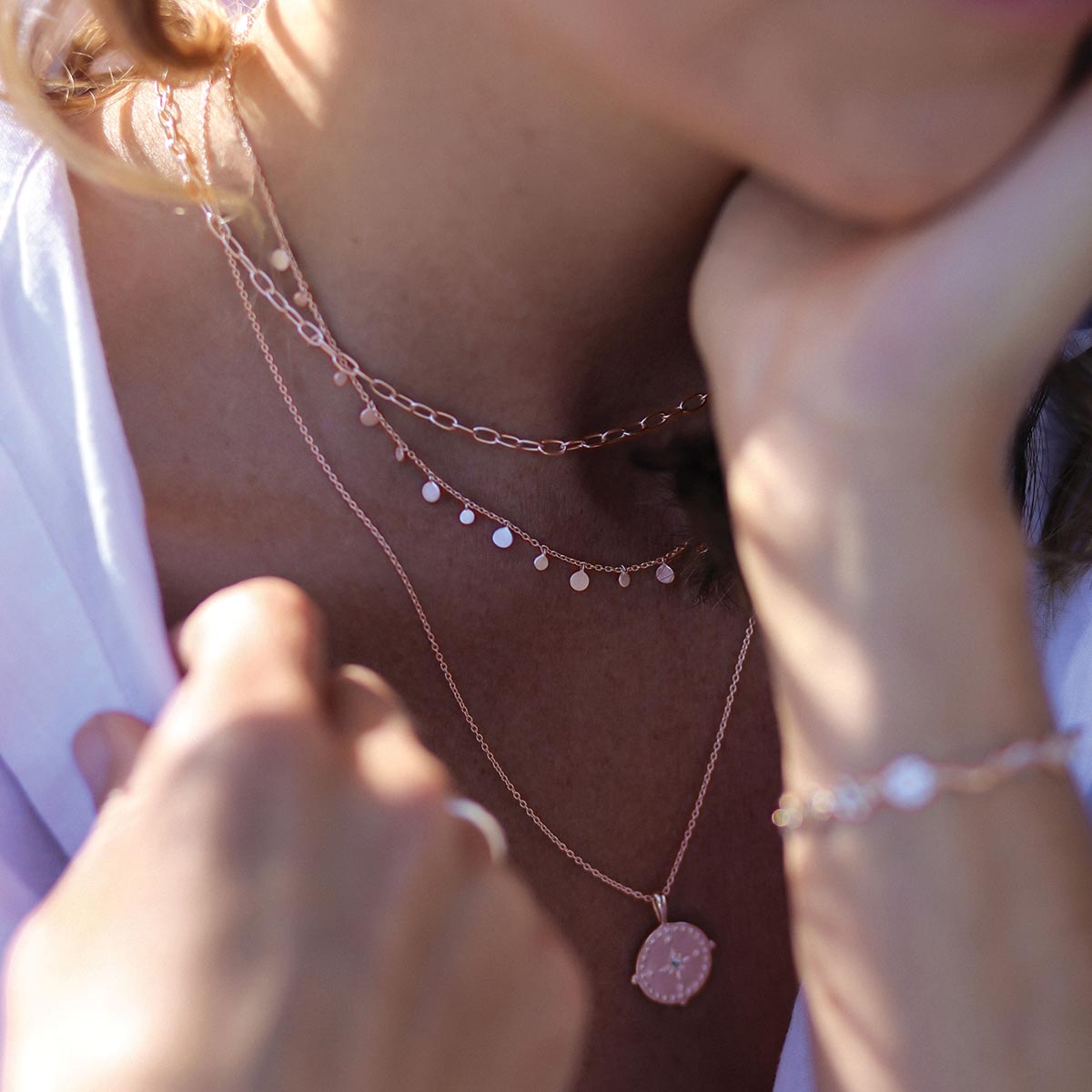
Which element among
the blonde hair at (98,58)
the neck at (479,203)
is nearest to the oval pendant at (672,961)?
the neck at (479,203)

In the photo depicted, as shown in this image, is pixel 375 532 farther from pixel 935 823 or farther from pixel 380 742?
pixel 935 823

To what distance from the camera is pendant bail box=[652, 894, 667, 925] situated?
1443 millimetres

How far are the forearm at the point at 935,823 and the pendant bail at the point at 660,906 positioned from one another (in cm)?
50

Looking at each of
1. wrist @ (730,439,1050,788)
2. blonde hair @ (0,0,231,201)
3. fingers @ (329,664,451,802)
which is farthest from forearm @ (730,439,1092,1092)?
blonde hair @ (0,0,231,201)

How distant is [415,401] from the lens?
4.59ft

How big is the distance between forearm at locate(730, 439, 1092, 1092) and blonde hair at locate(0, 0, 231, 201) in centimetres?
86

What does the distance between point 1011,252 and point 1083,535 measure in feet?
2.02

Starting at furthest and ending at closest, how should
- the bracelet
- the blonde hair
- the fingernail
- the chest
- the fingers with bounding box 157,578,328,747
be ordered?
the chest → the blonde hair → the fingernail → the bracelet → the fingers with bounding box 157,578,328,747

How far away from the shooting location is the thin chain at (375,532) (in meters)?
1.33

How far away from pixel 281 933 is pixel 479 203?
0.83 m

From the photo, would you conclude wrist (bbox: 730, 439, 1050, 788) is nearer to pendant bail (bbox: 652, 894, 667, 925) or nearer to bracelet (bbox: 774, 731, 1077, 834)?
bracelet (bbox: 774, 731, 1077, 834)

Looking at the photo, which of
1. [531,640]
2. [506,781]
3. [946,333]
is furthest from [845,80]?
[506,781]

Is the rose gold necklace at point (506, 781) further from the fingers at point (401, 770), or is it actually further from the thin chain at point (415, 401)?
the fingers at point (401, 770)

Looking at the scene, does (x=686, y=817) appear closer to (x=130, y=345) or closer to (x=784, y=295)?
(x=784, y=295)
